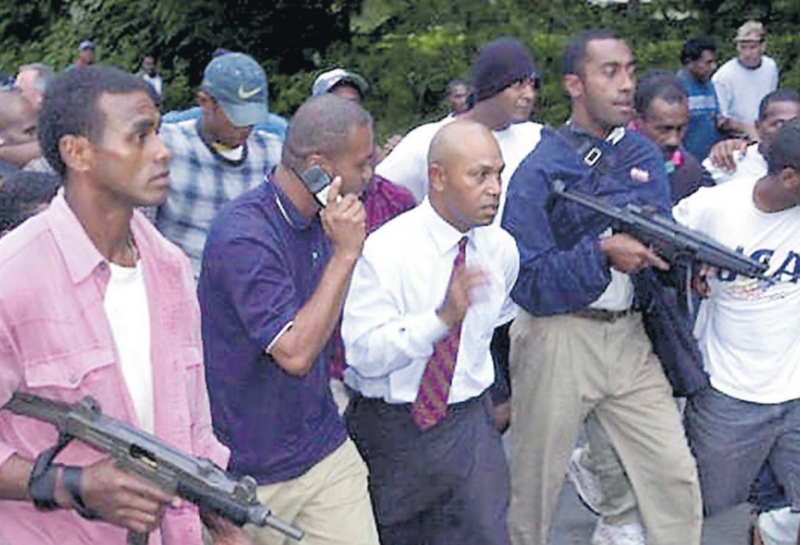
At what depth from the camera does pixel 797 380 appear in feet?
18.8

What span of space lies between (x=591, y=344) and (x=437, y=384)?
870 mm

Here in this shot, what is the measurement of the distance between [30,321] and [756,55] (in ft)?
32.0

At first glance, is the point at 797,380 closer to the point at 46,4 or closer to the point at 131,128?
the point at 131,128

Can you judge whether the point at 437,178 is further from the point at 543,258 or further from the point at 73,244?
the point at 73,244

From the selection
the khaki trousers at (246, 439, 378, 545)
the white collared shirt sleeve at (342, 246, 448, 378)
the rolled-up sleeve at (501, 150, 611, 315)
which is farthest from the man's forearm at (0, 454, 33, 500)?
the rolled-up sleeve at (501, 150, 611, 315)

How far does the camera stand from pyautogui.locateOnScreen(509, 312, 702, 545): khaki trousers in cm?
554

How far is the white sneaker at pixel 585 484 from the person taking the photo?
6.54 metres

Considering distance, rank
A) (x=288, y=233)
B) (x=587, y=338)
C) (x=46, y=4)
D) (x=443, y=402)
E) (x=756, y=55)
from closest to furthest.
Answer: (x=288, y=233), (x=443, y=402), (x=587, y=338), (x=756, y=55), (x=46, y=4)

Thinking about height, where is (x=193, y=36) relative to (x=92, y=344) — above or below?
below

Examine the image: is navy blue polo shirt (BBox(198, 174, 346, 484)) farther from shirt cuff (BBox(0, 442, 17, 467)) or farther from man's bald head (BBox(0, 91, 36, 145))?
man's bald head (BBox(0, 91, 36, 145))

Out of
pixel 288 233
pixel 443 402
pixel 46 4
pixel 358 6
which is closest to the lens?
pixel 288 233

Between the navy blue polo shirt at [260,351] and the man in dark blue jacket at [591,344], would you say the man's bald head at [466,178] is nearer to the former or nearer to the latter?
the man in dark blue jacket at [591,344]

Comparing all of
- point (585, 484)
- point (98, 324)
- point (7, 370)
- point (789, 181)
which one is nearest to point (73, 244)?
point (98, 324)

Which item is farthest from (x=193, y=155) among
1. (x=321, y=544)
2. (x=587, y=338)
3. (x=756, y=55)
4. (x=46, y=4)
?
(x=46, y=4)
